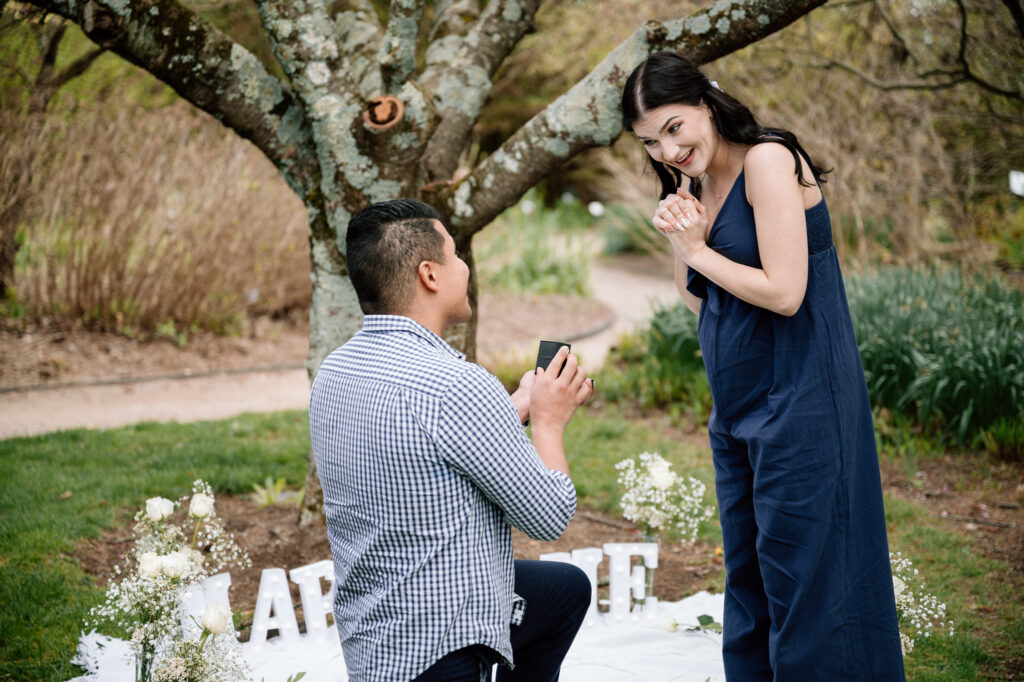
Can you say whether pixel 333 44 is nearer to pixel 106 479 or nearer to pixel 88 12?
pixel 88 12

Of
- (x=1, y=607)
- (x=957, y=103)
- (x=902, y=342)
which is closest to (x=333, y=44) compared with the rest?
(x=1, y=607)

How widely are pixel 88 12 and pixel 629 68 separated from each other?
2.05 metres

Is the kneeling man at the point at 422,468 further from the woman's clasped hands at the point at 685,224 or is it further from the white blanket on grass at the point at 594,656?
the white blanket on grass at the point at 594,656

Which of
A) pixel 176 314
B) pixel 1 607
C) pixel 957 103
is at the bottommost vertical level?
pixel 1 607

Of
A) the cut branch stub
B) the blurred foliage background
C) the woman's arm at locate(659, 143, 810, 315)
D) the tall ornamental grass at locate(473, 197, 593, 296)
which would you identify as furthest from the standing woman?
the tall ornamental grass at locate(473, 197, 593, 296)

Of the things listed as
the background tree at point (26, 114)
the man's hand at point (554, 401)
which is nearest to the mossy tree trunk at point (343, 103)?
the man's hand at point (554, 401)

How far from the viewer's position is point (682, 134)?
2244 millimetres

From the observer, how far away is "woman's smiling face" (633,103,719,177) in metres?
2.24

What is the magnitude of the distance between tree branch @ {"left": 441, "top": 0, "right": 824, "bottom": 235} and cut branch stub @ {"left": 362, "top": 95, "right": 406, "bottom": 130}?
0.47 metres

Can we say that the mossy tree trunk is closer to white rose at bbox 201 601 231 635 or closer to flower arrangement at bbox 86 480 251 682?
flower arrangement at bbox 86 480 251 682

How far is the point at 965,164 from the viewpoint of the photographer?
8805 mm

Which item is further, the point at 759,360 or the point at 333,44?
the point at 333,44

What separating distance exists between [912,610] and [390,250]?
2213 mm

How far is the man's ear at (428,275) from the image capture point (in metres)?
1.92
